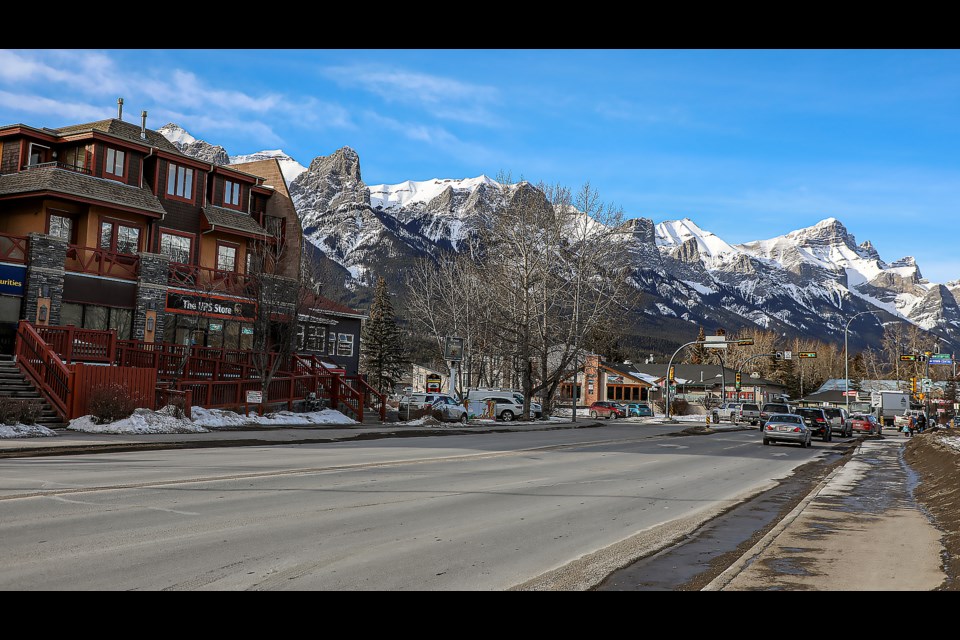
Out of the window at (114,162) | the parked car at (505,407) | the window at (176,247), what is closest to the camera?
the window at (114,162)

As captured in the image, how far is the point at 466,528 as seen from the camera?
1041 centimetres

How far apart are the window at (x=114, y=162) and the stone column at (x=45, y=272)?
642 centimetres

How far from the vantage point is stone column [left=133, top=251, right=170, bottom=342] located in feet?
108

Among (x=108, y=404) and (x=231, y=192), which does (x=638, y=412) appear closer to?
(x=231, y=192)

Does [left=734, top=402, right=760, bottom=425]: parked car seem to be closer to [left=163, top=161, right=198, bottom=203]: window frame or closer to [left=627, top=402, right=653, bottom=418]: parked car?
[left=627, top=402, right=653, bottom=418]: parked car

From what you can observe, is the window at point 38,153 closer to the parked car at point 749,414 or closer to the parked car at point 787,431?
the parked car at point 787,431

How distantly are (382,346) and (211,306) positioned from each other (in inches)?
1681

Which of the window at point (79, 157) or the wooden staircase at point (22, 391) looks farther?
the window at point (79, 157)

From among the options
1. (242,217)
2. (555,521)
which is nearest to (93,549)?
(555,521)

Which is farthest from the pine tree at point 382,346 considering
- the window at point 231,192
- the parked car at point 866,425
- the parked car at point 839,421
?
the parked car at point 839,421

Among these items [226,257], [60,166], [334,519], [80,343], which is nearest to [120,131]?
[60,166]

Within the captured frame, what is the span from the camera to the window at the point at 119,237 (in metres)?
34.5
